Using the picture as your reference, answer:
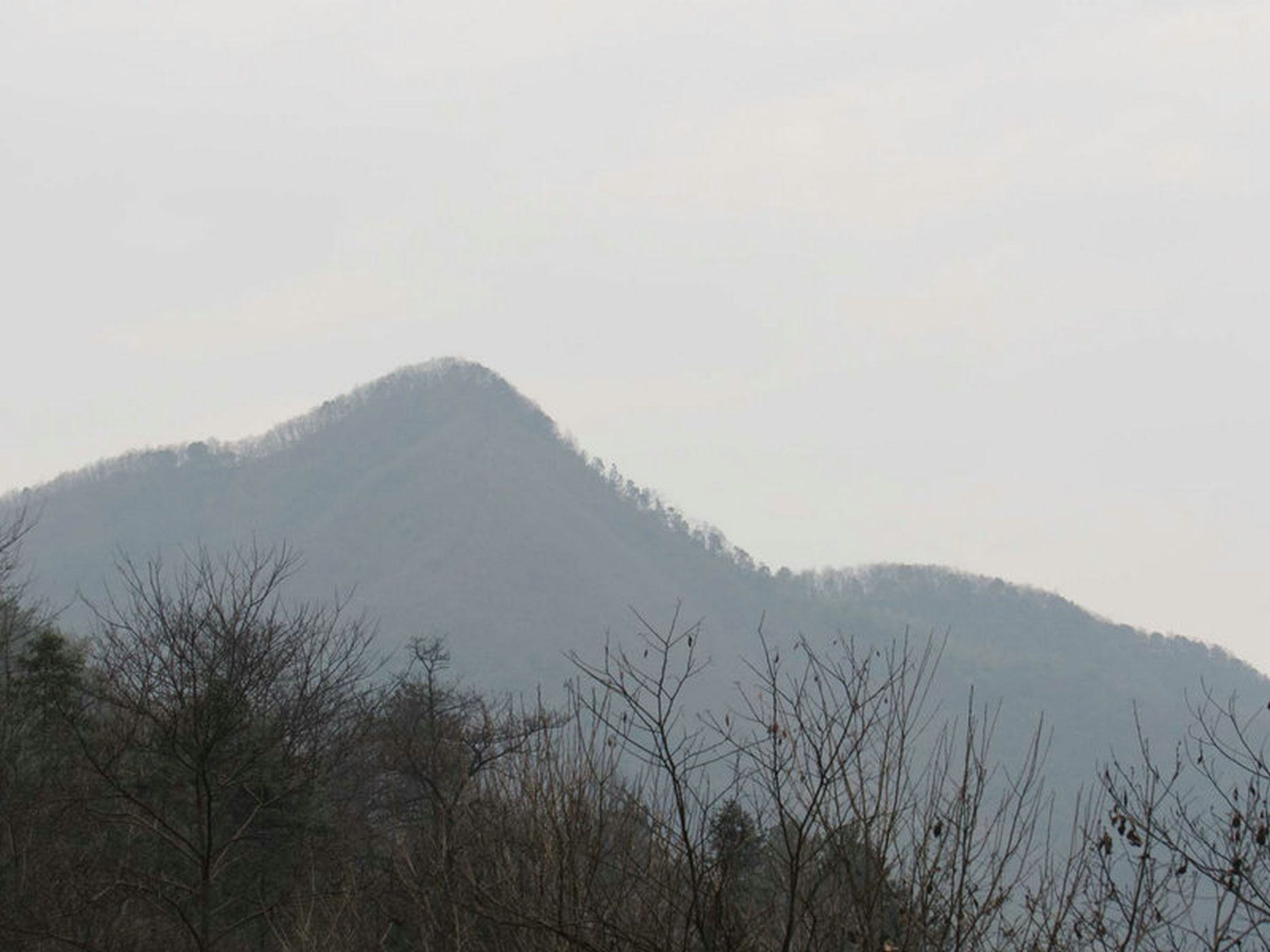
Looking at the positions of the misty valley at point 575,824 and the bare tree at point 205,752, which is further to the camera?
the bare tree at point 205,752

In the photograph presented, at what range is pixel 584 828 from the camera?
9227 millimetres

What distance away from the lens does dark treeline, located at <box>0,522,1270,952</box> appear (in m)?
8.13

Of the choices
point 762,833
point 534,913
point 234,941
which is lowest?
point 234,941

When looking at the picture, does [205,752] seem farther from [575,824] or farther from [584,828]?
[575,824]

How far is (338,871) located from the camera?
22.6m

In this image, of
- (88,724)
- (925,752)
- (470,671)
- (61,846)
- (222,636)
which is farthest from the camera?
(470,671)

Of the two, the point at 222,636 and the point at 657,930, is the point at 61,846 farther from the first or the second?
the point at 657,930

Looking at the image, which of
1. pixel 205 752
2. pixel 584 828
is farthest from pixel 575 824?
pixel 205 752

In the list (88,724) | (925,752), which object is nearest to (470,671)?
(925,752)

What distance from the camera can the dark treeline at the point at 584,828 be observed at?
8133 mm

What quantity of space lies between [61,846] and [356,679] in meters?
5.33

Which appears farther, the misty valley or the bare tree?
the bare tree

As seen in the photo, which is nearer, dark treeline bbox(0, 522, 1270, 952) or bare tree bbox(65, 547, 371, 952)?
dark treeline bbox(0, 522, 1270, 952)

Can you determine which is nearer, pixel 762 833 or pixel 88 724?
pixel 762 833
